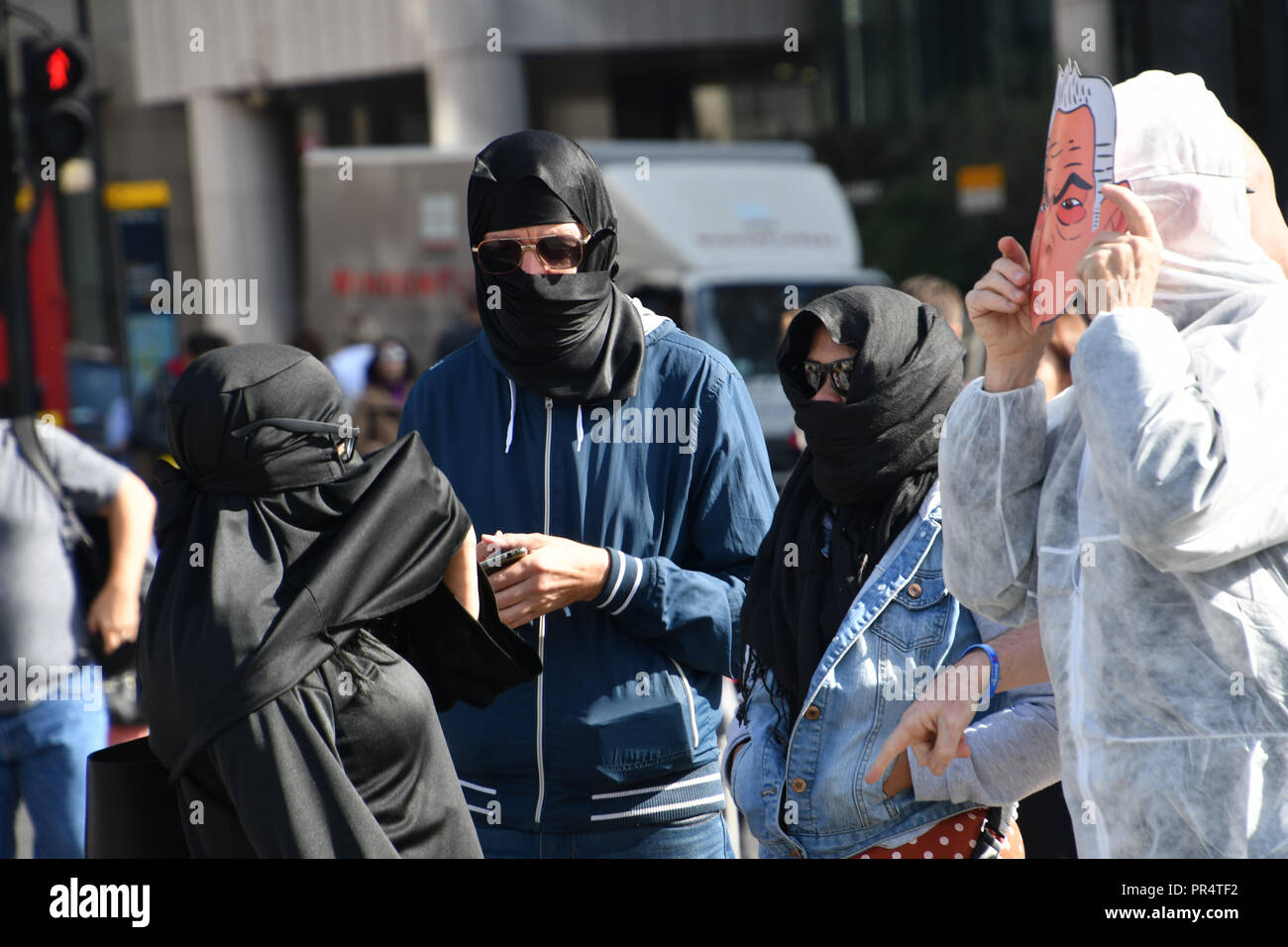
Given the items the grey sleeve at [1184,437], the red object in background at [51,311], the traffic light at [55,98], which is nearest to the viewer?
the grey sleeve at [1184,437]

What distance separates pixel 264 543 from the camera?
91.6 inches

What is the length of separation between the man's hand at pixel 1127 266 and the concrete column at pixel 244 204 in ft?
76.1

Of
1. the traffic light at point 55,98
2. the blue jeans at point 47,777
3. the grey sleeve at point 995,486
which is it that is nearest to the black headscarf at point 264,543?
the grey sleeve at point 995,486

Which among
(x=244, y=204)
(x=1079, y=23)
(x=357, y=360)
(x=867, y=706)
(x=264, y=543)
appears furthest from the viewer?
(x=244, y=204)

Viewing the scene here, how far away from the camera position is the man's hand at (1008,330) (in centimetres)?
219

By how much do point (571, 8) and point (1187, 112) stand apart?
22.4m

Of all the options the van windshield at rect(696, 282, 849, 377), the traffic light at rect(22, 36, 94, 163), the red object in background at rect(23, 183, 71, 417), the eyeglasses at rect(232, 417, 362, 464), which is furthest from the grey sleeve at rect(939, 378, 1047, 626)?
the red object in background at rect(23, 183, 71, 417)

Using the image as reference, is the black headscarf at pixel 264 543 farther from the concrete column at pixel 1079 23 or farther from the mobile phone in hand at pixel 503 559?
the concrete column at pixel 1079 23

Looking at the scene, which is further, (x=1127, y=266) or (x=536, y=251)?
(x=536, y=251)

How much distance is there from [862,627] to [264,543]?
1019 millimetres

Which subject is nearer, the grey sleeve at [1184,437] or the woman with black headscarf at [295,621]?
the grey sleeve at [1184,437]

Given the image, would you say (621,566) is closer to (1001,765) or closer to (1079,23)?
(1001,765)

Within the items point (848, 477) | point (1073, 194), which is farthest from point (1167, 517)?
point (848, 477)

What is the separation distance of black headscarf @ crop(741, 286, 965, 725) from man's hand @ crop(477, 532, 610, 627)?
1.00 ft
